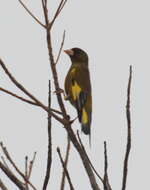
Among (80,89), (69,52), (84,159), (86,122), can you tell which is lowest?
(86,122)

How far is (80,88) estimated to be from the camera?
A: 201 inches

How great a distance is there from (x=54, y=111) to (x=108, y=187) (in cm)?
60

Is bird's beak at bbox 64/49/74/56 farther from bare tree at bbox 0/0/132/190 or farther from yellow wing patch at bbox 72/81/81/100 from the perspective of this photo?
bare tree at bbox 0/0/132/190

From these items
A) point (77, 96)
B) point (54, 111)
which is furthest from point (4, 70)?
point (77, 96)

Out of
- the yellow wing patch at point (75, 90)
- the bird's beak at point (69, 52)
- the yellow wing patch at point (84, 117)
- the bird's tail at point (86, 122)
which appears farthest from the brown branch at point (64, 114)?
the bird's beak at point (69, 52)

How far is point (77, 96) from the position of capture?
4.92 metres

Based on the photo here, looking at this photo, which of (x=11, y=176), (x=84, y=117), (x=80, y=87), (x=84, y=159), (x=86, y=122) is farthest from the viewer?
(x=80, y=87)

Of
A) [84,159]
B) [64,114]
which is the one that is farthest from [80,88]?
[84,159]

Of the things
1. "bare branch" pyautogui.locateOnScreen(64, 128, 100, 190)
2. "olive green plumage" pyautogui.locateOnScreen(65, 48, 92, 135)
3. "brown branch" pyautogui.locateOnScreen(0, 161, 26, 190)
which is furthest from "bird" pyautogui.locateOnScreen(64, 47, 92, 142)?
"brown branch" pyautogui.locateOnScreen(0, 161, 26, 190)

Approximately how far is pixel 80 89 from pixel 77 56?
1.07 m

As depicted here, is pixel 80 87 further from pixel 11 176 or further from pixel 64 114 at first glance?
pixel 11 176

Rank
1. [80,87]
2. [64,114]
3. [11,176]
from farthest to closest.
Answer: [80,87]
[64,114]
[11,176]

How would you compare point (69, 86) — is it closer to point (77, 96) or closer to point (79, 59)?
point (77, 96)

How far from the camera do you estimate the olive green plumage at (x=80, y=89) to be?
4.60 metres
